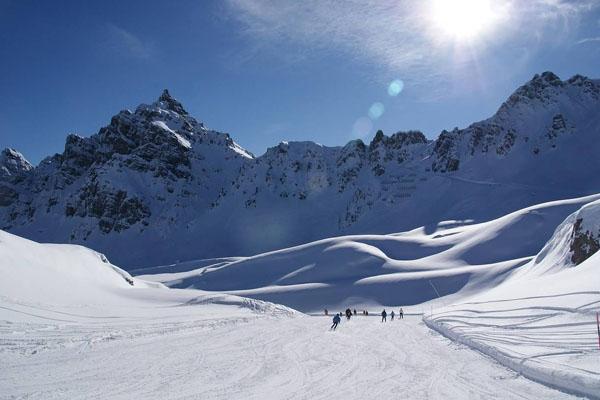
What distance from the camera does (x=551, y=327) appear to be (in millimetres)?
13375

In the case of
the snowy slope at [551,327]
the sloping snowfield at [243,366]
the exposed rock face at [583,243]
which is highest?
the exposed rock face at [583,243]

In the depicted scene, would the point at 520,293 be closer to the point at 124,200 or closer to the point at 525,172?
the point at 525,172

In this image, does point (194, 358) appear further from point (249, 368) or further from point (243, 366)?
point (249, 368)

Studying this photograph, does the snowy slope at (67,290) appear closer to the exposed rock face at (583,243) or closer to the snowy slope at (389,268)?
the exposed rock face at (583,243)

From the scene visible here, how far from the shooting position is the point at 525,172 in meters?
141

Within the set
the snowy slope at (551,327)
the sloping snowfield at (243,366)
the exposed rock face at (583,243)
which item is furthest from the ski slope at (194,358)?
the exposed rock face at (583,243)

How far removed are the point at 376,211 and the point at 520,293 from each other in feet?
442

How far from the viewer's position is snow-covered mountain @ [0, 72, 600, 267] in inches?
5477

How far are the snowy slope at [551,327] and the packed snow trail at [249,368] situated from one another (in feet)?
1.35

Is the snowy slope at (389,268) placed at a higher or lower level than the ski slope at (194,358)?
higher

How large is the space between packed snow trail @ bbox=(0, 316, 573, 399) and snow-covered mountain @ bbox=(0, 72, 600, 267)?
110 m

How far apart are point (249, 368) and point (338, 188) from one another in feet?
558

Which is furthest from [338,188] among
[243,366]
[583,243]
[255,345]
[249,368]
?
[249,368]

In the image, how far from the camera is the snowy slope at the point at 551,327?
922 centimetres
